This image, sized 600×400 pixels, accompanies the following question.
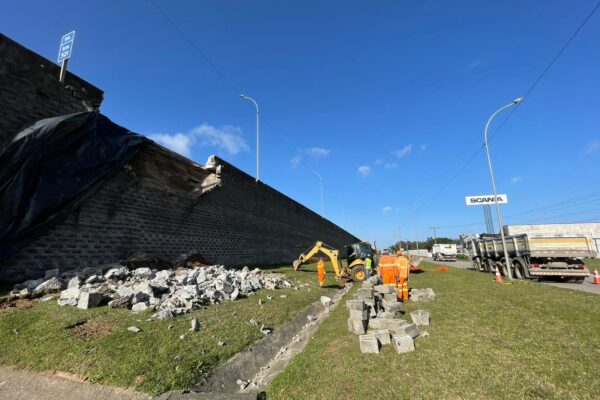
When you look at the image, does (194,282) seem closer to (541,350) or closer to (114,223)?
(114,223)

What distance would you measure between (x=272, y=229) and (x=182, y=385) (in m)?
19.7

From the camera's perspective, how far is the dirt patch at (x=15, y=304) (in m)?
5.74

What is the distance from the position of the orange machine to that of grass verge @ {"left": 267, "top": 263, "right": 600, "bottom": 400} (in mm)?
2298

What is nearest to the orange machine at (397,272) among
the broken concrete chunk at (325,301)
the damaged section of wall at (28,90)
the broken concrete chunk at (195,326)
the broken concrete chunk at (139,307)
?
the broken concrete chunk at (325,301)

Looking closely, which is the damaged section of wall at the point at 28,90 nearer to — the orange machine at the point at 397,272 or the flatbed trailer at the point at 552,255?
the orange machine at the point at 397,272

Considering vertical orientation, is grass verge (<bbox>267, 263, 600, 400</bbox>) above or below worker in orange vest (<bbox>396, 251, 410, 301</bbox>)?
below

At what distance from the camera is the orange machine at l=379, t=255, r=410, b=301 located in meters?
8.77

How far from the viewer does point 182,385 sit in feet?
12.4

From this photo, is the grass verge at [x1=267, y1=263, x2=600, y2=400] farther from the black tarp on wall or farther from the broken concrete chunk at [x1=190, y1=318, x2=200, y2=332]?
the black tarp on wall

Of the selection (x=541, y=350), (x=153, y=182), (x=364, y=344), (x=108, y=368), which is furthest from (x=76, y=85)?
(x=541, y=350)

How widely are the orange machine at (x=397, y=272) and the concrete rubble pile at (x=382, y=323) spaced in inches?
31.2

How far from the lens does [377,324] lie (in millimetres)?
5895

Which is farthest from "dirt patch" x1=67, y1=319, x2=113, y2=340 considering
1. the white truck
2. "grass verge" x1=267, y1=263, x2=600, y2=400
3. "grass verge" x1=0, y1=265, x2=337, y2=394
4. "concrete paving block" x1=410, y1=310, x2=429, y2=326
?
the white truck

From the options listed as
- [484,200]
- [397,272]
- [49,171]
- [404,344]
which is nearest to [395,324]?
[404,344]
